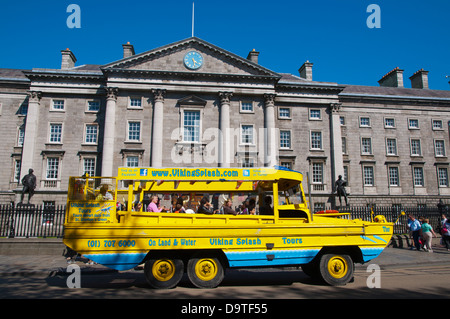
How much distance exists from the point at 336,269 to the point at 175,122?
24.3m

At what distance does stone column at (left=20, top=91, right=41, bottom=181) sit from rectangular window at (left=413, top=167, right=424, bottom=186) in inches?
1544

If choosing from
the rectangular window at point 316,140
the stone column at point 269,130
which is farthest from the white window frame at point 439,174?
the stone column at point 269,130

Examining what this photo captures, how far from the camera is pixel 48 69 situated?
29812 millimetres

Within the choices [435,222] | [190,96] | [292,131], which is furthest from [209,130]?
[435,222]

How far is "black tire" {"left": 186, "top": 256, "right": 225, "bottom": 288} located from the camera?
700cm

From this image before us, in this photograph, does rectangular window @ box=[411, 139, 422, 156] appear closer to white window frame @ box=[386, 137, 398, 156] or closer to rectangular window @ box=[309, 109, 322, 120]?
white window frame @ box=[386, 137, 398, 156]

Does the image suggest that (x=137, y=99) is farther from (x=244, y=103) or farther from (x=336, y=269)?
(x=336, y=269)

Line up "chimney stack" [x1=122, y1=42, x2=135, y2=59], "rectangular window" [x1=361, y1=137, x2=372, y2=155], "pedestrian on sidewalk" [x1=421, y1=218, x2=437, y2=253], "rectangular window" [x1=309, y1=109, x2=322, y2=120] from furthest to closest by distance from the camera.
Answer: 1. "rectangular window" [x1=361, y1=137, x2=372, y2=155]
2. "chimney stack" [x1=122, y1=42, x2=135, y2=59]
3. "rectangular window" [x1=309, y1=109, x2=322, y2=120]
4. "pedestrian on sidewalk" [x1=421, y1=218, x2=437, y2=253]

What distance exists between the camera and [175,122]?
29812 mm

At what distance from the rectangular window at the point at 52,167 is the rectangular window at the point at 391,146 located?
112ft

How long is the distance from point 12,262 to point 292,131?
→ 26.0 metres

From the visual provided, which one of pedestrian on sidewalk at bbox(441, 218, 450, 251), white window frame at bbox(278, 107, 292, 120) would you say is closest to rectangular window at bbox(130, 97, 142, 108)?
white window frame at bbox(278, 107, 292, 120)

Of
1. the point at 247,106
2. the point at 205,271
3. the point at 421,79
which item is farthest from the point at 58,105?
the point at 421,79
